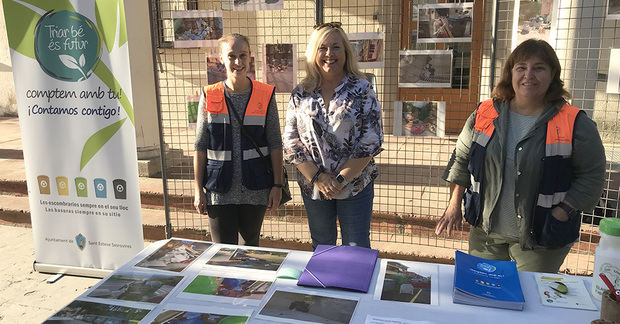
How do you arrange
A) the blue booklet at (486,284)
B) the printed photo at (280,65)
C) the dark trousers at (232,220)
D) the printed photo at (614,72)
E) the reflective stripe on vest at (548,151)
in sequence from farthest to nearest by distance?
the printed photo at (280,65) → the printed photo at (614,72) → the dark trousers at (232,220) → the reflective stripe on vest at (548,151) → the blue booklet at (486,284)

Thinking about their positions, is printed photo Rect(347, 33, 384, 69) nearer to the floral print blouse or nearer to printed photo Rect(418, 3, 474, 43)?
printed photo Rect(418, 3, 474, 43)

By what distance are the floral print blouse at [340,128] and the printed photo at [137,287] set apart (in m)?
0.99

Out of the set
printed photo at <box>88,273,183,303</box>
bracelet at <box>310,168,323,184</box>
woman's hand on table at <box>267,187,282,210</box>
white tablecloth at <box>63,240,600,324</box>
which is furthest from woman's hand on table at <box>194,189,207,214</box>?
white tablecloth at <box>63,240,600,324</box>

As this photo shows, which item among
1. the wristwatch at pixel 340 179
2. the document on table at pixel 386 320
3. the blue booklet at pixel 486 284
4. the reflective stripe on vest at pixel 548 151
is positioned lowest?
the document on table at pixel 386 320

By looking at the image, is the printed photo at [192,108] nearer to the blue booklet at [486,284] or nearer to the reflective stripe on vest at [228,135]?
the reflective stripe on vest at [228,135]


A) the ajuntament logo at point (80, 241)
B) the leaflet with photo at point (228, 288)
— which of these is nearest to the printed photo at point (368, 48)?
the leaflet with photo at point (228, 288)

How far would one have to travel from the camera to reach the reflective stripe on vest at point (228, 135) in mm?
2553

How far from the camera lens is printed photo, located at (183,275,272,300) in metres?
1.55

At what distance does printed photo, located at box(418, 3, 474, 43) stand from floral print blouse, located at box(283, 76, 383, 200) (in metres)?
1.00

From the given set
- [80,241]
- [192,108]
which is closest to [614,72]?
[192,108]

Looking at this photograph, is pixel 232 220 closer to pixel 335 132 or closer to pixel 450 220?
pixel 335 132

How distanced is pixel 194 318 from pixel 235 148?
4.30 feet

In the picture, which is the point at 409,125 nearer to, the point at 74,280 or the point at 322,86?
the point at 322,86

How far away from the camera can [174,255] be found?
6.16ft
